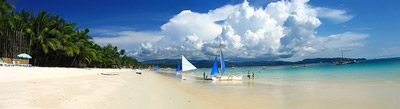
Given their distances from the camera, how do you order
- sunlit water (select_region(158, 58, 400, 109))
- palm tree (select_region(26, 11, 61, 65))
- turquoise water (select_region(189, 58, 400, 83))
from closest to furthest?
1. sunlit water (select_region(158, 58, 400, 109))
2. turquoise water (select_region(189, 58, 400, 83))
3. palm tree (select_region(26, 11, 61, 65))

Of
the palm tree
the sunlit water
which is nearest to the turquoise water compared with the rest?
the sunlit water

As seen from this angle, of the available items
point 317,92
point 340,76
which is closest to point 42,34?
point 317,92

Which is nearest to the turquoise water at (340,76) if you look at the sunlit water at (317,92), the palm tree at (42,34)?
the sunlit water at (317,92)

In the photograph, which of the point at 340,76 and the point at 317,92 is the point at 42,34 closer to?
the point at 317,92

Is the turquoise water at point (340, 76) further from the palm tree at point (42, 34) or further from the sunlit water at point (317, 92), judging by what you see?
the palm tree at point (42, 34)

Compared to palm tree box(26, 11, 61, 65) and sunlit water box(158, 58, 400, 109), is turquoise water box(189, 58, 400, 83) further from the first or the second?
palm tree box(26, 11, 61, 65)

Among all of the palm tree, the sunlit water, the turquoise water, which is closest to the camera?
the sunlit water

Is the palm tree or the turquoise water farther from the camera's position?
the palm tree

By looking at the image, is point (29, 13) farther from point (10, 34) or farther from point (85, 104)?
point (85, 104)

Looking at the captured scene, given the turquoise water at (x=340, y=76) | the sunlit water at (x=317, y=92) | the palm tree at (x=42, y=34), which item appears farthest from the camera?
the palm tree at (x=42, y=34)

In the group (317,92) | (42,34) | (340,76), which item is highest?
(42,34)

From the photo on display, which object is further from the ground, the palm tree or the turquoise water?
the palm tree

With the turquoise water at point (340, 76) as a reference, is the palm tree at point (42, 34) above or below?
above

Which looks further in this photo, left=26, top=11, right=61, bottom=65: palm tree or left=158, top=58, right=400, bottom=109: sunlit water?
left=26, top=11, right=61, bottom=65: palm tree
